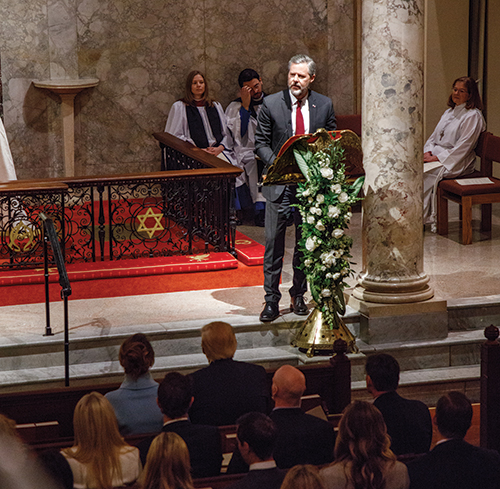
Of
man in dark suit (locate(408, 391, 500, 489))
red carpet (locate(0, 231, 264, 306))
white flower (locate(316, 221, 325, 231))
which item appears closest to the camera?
man in dark suit (locate(408, 391, 500, 489))

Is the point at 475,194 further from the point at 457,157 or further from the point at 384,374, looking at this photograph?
the point at 384,374

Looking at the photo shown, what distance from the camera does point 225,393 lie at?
441cm

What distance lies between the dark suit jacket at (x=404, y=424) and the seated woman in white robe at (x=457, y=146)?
17.0ft

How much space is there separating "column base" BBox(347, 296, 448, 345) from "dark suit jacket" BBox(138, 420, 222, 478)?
105 inches

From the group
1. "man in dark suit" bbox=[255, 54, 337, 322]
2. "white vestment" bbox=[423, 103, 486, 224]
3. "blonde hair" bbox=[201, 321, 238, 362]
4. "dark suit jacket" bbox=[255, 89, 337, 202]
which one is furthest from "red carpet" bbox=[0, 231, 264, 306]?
"blonde hair" bbox=[201, 321, 238, 362]

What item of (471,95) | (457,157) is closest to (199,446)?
(457,157)

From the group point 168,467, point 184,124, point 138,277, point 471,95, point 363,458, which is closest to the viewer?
point 168,467

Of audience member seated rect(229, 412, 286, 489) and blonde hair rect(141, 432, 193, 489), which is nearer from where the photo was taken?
blonde hair rect(141, 432, 193, 489)

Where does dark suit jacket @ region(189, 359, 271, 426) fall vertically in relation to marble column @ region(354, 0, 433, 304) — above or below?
below

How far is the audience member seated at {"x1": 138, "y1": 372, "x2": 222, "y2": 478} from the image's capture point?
12.8 feet

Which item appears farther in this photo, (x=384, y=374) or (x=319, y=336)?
(x=319, y=336)

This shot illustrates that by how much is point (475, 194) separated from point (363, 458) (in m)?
5.52

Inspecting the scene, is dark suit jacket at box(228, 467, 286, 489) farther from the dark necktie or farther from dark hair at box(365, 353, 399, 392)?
the dark necktie

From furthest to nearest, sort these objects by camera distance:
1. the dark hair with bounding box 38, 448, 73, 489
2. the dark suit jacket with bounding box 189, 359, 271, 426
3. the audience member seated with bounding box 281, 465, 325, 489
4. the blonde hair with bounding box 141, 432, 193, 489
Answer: the dark suit jacket with bounding box 189, 359, 271, 426, the dark hair with bounding box 38, 448, 73, 489, the blonde hair with bounding box 141, 432, 193, 489, the audience member seated with bounding box 281, 465, 325, 489
